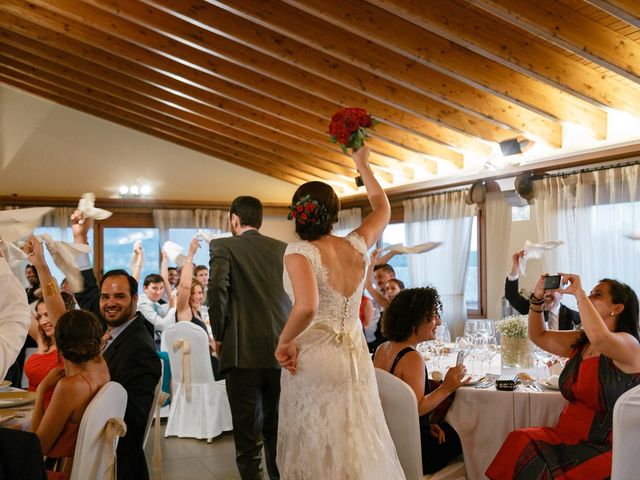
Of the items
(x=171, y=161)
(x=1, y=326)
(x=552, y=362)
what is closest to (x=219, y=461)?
(x=552, y=362)

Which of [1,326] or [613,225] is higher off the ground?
[613,225]

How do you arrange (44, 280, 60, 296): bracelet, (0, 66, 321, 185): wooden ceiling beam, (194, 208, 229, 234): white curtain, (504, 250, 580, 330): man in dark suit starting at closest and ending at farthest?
(44, 280, 60, 296): bracelet → (504, 250, 580, 330): man in dark suit → (0, 66, 321, 185): wooden ceiling beam → (194, 208, 229, 234): white curtain

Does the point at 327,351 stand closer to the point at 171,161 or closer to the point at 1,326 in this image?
the point at 1,326

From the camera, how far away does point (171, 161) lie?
10.8 meters

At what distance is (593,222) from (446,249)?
2190 mm

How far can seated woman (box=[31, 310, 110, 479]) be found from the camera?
242 centimetres

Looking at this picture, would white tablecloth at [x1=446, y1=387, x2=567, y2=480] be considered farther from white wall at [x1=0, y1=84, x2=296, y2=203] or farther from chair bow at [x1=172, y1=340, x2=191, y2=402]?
white wall at [x1=0, y1=84, x2=296, y2=203]

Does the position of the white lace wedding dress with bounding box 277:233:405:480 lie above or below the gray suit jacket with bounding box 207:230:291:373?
below

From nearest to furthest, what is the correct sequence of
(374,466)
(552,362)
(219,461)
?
(374,466)
(552,362)
(219,461)

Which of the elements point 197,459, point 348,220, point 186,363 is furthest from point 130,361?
point 348,220

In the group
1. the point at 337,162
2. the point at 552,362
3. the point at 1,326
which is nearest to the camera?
the point at 1,326

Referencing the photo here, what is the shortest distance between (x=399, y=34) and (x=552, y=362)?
2.66m

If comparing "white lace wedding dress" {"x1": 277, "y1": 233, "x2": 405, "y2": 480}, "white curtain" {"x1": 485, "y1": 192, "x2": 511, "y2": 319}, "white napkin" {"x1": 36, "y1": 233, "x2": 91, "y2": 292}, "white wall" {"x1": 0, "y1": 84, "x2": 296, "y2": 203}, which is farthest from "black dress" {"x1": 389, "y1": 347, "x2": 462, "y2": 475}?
"white wall" {"x1": 0, "y1": 84, "x2": 296, "y2": 203}

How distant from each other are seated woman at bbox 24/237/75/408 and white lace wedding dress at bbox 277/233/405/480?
3.22 feet
